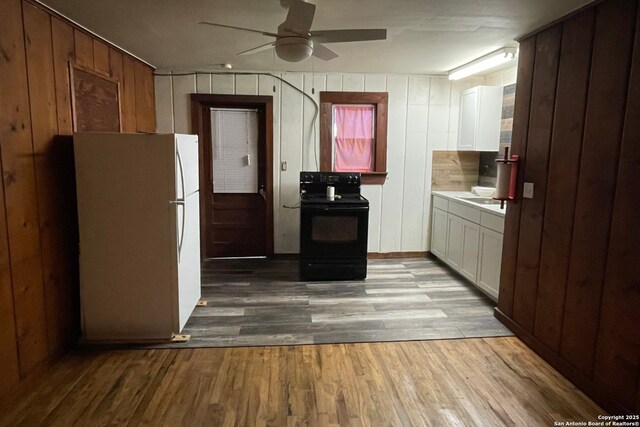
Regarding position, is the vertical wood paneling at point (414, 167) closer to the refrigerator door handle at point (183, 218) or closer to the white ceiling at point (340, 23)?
the white ceiling at point (340, 23)

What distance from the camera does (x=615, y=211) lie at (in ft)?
6.62

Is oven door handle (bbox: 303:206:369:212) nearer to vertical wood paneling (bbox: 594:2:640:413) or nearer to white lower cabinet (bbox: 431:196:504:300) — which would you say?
white lower cabinet (bbox: 431:196:504:300)

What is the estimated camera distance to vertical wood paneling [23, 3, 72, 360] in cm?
229

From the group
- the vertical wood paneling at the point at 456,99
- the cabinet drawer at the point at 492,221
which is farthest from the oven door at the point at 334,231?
the vertical wood paneling at the point at 456,99

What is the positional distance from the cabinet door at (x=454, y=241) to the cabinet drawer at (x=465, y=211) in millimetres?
64

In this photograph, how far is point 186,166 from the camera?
2812 millimetres

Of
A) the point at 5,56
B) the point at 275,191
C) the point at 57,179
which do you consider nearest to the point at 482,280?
the point at 275,191

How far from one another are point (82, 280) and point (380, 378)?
82.9 inches

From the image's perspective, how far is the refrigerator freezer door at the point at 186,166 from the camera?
8.61 feet

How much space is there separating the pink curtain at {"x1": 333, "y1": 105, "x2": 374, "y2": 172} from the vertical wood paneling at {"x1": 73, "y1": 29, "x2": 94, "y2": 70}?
2.57 meters

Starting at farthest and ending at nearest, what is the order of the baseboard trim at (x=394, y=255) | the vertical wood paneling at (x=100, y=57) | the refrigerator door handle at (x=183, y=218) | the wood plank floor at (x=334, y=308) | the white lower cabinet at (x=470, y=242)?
1. the baseboard trim at (x=394, y=255)
2. the white lower cabinet at (x=470, y=242)
3. the vertical wood paneling at (x=100, y=57)
4. the wood plank floor at (x=334, y=308)
5. the refrigerator door handle at (x=183, y=218)

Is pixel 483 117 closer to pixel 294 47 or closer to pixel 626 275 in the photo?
pixel 626 275

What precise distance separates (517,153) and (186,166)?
8.09 feet

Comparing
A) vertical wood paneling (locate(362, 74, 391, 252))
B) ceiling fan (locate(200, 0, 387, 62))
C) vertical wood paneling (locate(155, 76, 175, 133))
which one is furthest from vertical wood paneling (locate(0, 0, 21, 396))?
vertical wood paneling (locate(362, 74, 391, 252))
